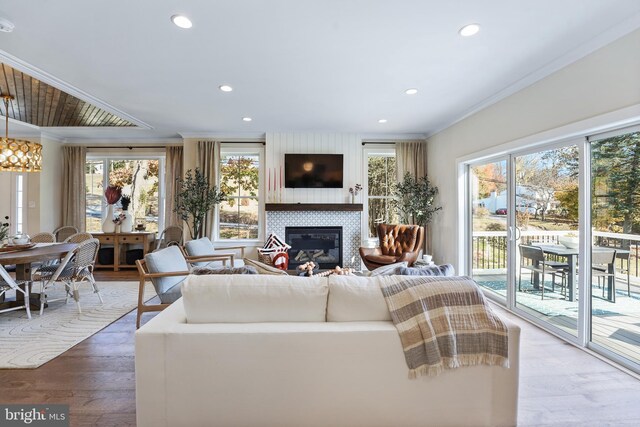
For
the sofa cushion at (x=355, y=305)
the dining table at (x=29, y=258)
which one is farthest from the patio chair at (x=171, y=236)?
the sofa cushion at (x=355, y=305)

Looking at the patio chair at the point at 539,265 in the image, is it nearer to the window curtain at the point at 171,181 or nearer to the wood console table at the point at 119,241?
the window curtain at the point at 171,181

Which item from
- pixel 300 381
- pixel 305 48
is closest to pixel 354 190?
pixel 305 48

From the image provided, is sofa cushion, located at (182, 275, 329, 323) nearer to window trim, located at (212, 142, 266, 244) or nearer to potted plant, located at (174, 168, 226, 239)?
potted plant, located at (174, 168, 226, 239)

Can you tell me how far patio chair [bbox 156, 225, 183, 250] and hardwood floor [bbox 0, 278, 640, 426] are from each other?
3.31 metres

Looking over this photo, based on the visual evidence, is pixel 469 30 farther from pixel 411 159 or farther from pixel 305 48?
pixel 411 159

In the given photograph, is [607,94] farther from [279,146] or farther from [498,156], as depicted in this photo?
[279,146]

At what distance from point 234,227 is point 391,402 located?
497 centimetres

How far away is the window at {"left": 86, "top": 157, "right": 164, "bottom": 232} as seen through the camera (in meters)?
6.30

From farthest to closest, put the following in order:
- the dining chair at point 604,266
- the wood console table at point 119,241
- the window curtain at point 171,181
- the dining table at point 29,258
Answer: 1. the window curtain at point 171,181
2. the wood console table at point 119,241
3. the dining table at point 29,258
4. the dining chair at point 604,266

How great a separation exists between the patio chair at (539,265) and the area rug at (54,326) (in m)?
4.70

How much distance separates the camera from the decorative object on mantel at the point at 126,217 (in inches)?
233

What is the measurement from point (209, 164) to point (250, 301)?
4.74m

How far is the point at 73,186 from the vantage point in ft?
20.2

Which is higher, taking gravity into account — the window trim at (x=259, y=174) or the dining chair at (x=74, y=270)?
the window trim at (x=259, y=174)
